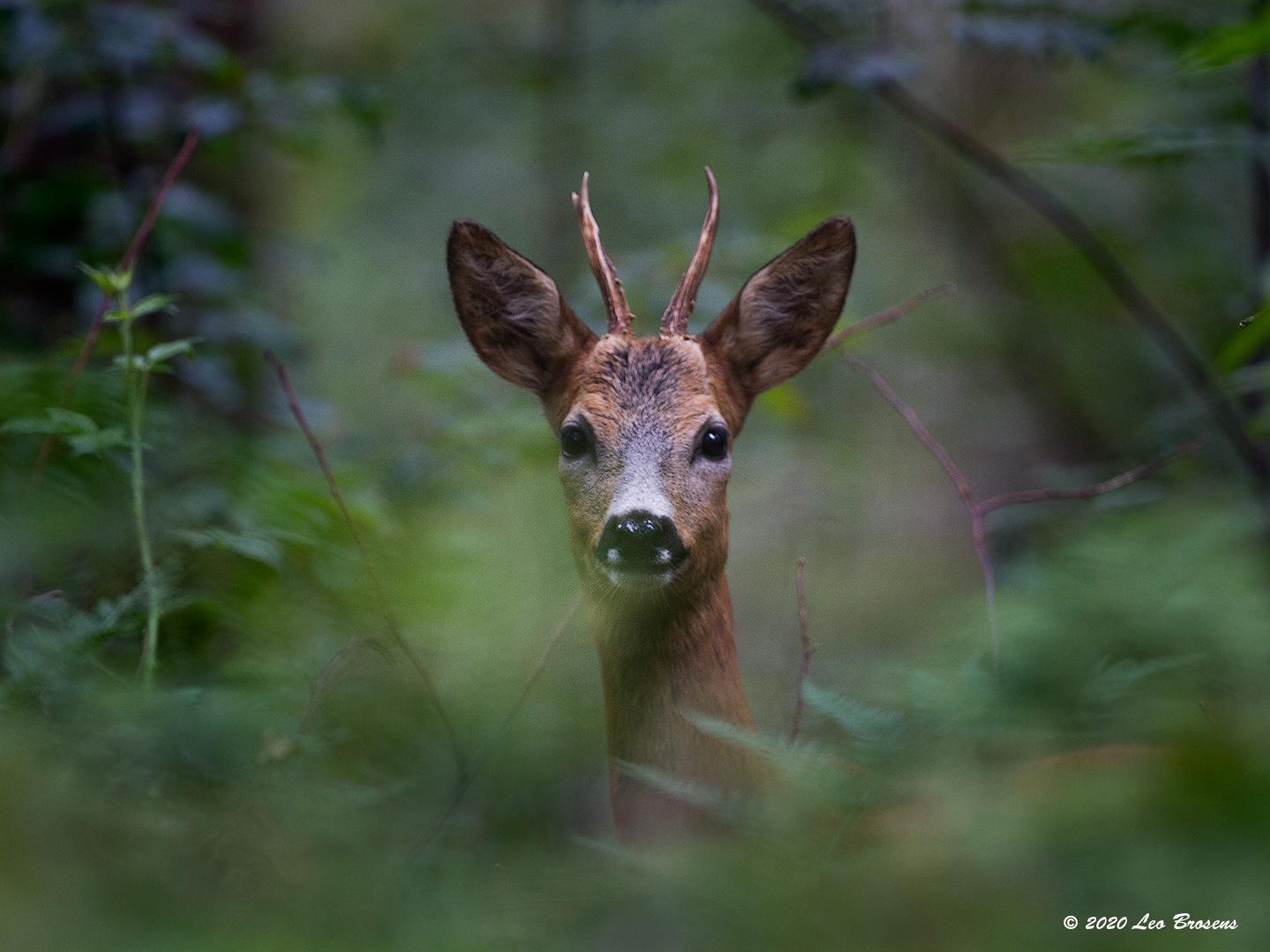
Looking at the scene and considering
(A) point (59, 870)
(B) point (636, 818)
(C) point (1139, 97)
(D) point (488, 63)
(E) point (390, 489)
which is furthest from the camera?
(C) point (1139, 97)

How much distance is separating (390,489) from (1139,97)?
5.67 m

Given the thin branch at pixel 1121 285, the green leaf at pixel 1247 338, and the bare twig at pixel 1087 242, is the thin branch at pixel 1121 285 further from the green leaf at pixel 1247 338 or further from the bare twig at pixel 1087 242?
the green leaf at pixel 1247 338

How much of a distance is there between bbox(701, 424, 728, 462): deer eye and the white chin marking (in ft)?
1.22

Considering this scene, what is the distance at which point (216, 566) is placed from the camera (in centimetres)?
257

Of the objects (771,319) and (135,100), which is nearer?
(771,319)

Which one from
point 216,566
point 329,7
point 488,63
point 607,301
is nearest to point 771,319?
point 607,301

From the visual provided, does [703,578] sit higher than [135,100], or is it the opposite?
[135,100]

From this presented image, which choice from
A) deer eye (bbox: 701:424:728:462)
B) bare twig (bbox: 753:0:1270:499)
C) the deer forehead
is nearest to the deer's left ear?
the deer forehead

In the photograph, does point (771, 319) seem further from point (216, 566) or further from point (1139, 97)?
point (1139, 97)

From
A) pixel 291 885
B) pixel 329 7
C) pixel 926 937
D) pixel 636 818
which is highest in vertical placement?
pixel 329 7

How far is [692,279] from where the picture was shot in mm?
2516

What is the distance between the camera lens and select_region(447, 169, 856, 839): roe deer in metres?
2.22

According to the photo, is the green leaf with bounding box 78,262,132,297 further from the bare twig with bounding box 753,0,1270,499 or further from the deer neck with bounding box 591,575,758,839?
the bare twig with bounding box 753,0,1270,499

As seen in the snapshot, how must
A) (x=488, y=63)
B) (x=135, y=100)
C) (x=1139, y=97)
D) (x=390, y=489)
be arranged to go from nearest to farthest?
(x=390, y=489) → (x=135, y=100) → (x=488, y=63) → (x=1139, y=97)
